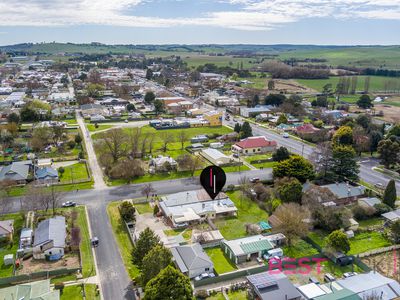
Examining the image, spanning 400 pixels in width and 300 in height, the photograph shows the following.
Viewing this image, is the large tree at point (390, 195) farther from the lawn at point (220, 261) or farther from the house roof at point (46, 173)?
the house roof at point (46, 173)

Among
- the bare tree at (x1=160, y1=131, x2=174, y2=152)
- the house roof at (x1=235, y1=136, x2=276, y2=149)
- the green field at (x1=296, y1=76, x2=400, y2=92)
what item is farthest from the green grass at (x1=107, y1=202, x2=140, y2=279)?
the green field at (x1=296, y1=76, x2=400, y2=92)

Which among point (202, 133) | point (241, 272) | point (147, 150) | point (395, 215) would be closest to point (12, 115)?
point (147, 150)

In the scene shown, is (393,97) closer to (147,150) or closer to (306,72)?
(306,72)

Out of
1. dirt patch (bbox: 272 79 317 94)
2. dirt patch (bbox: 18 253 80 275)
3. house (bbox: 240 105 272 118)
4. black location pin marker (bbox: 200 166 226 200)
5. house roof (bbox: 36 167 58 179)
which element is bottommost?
dirt patch (bbox: 18 253 80 275)

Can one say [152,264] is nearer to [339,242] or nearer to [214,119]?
[339,242]

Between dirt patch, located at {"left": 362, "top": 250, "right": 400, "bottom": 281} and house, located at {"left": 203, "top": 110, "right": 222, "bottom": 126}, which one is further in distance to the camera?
house, located at {"left": 203, "top": 110, "right": 222, "bottom": 126}

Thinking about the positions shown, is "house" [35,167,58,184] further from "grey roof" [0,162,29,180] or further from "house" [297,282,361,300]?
"house" [297,282,361,300]

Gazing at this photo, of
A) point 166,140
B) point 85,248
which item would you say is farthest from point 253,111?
point 85,248
